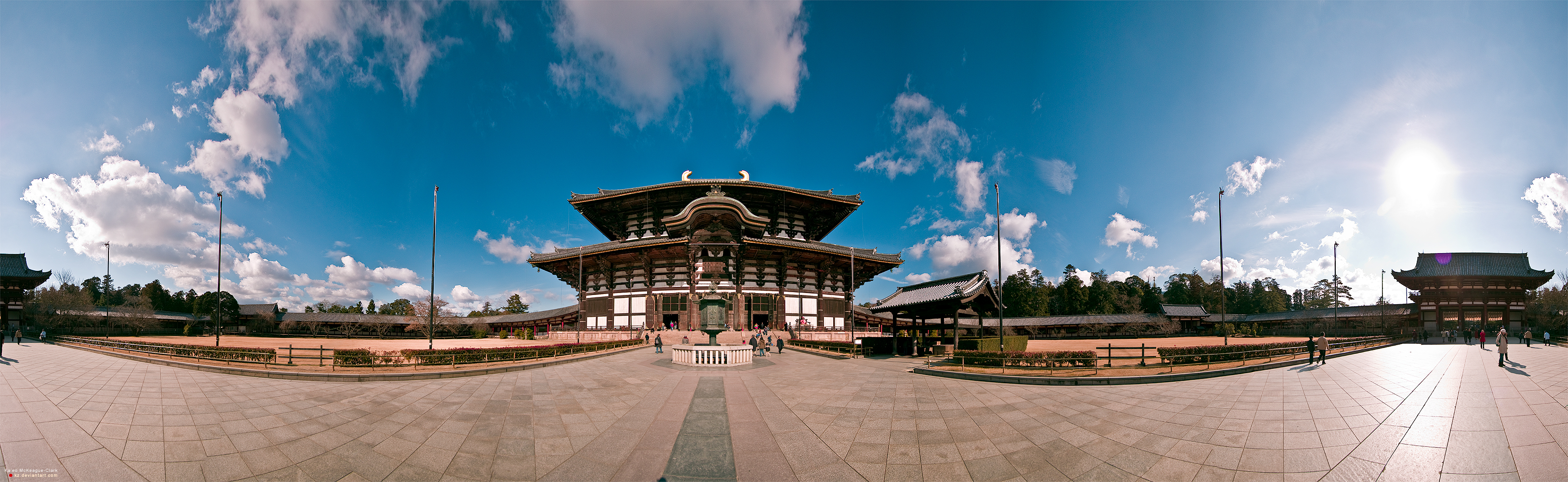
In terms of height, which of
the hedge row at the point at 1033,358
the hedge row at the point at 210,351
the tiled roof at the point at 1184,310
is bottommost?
the tiled roof at the point at 1184,310

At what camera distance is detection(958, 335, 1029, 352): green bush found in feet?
65.6

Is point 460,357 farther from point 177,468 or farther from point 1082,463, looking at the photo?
point 1082,463

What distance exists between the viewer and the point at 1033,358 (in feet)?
53.3

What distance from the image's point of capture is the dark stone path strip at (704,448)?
21.4 ft

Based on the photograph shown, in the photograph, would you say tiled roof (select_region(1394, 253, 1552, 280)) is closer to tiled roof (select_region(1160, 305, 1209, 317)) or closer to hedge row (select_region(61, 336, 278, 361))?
tiled roof (select_region(1160, 305, 1209, 317))

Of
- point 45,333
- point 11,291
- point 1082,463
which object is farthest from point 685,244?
point 11,291

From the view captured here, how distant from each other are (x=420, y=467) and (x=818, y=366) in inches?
530

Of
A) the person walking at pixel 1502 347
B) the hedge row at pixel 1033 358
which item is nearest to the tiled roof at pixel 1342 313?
the person walking at pixel 1502 347

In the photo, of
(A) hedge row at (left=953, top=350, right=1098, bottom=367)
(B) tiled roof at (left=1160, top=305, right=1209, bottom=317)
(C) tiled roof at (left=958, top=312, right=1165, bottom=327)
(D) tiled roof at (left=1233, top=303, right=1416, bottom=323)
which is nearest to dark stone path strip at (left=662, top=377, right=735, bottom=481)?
(A) hedge row at (left=953, top=350, right=1098, bottom=367)

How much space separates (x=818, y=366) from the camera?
18672 mm

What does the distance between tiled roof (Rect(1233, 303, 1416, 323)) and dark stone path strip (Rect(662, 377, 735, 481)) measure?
229ft

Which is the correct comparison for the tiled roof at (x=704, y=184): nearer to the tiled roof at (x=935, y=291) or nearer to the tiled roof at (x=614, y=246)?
the tiled roof at (x=614, y=246)

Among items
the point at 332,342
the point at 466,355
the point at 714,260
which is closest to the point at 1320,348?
the point at 466,355

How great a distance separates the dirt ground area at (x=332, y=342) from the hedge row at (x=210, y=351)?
617 cm
